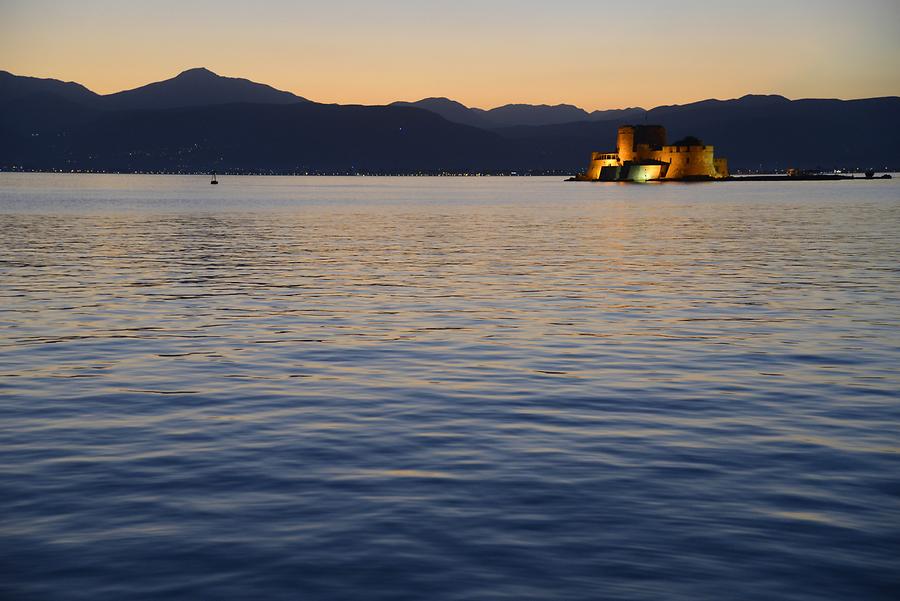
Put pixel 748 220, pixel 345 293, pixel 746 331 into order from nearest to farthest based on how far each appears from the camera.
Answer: pixel 746 331, pixel 345 293, pixel 748 220

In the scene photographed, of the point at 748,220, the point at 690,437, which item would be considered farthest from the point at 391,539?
the point at 748,220

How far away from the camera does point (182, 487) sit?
1224 cm

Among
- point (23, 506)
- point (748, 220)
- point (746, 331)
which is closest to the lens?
point (23, 506)

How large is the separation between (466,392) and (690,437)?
15.4 feet

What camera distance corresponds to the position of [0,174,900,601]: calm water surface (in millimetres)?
9562

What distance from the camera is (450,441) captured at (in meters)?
14.7

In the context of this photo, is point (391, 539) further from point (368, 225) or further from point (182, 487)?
point (368, 225)

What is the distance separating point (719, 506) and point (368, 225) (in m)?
72.3

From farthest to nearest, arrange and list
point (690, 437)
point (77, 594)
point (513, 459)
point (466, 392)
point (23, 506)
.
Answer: point (466, 392)
point (690, 437)
point (513, 459)
point (23, 506)
point (77, 594)

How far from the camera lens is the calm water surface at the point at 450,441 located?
9.56 metres

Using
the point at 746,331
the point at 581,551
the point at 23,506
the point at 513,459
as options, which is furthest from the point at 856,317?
the point at 23,506

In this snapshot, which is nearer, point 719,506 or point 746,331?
point 719,506

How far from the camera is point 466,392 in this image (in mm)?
18391

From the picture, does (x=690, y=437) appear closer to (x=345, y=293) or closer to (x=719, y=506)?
(x=719, y=506)
